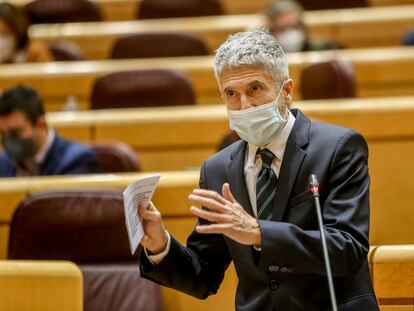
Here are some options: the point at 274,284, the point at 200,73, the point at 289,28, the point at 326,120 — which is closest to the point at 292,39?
the point at 289,28

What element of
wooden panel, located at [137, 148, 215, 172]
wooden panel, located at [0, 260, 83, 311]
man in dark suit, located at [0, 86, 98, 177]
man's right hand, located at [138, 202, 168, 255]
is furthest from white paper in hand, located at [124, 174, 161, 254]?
wooden panel, located at [137, 148, 215, 172]

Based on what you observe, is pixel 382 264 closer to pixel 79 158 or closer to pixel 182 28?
pixel 79 158

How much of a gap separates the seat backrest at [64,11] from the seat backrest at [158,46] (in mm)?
617

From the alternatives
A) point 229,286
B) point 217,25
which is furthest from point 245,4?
point 229,286

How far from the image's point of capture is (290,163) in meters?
1.28

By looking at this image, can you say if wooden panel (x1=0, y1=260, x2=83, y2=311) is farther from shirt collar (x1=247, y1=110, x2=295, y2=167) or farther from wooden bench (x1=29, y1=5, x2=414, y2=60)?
wooden bench (x1=29, y1=5, x2=414, y2=60)

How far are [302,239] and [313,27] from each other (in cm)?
275

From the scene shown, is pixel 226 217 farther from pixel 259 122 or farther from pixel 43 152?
pixel 43 152

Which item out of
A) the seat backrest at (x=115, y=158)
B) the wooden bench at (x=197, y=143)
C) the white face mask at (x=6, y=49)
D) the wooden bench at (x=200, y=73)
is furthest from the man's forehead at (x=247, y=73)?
the white face mask at (x=6, y=49)

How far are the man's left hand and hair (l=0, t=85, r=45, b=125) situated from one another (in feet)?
4.90

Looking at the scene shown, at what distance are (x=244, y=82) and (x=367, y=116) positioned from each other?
1.37 meters

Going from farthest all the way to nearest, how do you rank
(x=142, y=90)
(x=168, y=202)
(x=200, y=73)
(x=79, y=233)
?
(x=200, y=73) < (x=142, y=90) < (x=168, y=202) < (x=79, y=233)

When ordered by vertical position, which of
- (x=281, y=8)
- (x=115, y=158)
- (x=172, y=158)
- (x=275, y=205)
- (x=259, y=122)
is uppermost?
(x=259, y=122)

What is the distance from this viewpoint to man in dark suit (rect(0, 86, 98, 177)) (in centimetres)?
258
